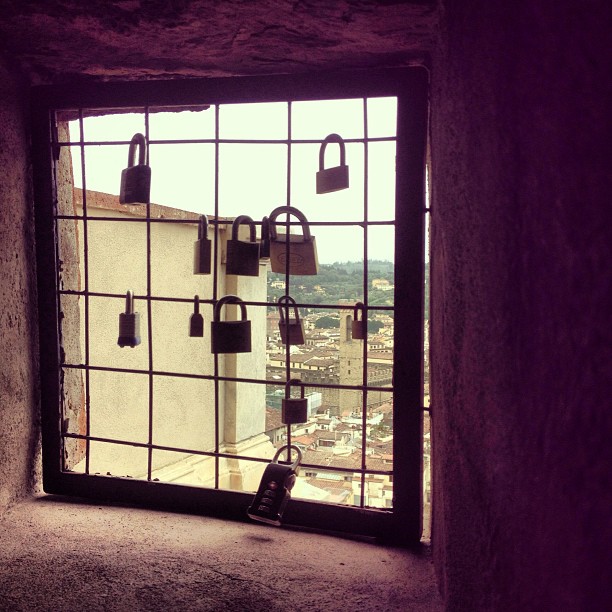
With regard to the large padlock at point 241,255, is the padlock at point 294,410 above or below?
below

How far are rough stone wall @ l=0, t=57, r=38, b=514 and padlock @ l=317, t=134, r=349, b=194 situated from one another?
880 mm

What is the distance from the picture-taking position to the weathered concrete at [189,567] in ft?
4.13

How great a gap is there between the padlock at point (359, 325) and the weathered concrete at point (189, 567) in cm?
55

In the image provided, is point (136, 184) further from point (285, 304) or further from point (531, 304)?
point (531, 304)

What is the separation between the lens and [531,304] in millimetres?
533

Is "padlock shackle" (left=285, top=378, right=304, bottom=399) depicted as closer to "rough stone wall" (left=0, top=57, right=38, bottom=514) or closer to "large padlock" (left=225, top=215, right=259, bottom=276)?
"large padlock" (left=225, top=215, right=259, bottom=276)

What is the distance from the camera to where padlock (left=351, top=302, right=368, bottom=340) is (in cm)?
158

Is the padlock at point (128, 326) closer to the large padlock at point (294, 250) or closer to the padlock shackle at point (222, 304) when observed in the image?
the padlock shackle at point (222, 304)

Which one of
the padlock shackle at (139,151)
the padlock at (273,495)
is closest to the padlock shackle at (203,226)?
the padlock shackle at (139,151)

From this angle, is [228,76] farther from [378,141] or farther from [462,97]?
[462,97]

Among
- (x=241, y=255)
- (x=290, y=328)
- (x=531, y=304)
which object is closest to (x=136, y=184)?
(x=241, y=255)

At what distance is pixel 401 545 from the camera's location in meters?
1.52

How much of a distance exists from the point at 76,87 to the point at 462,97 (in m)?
1.25

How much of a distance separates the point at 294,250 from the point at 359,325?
0.27 meters
